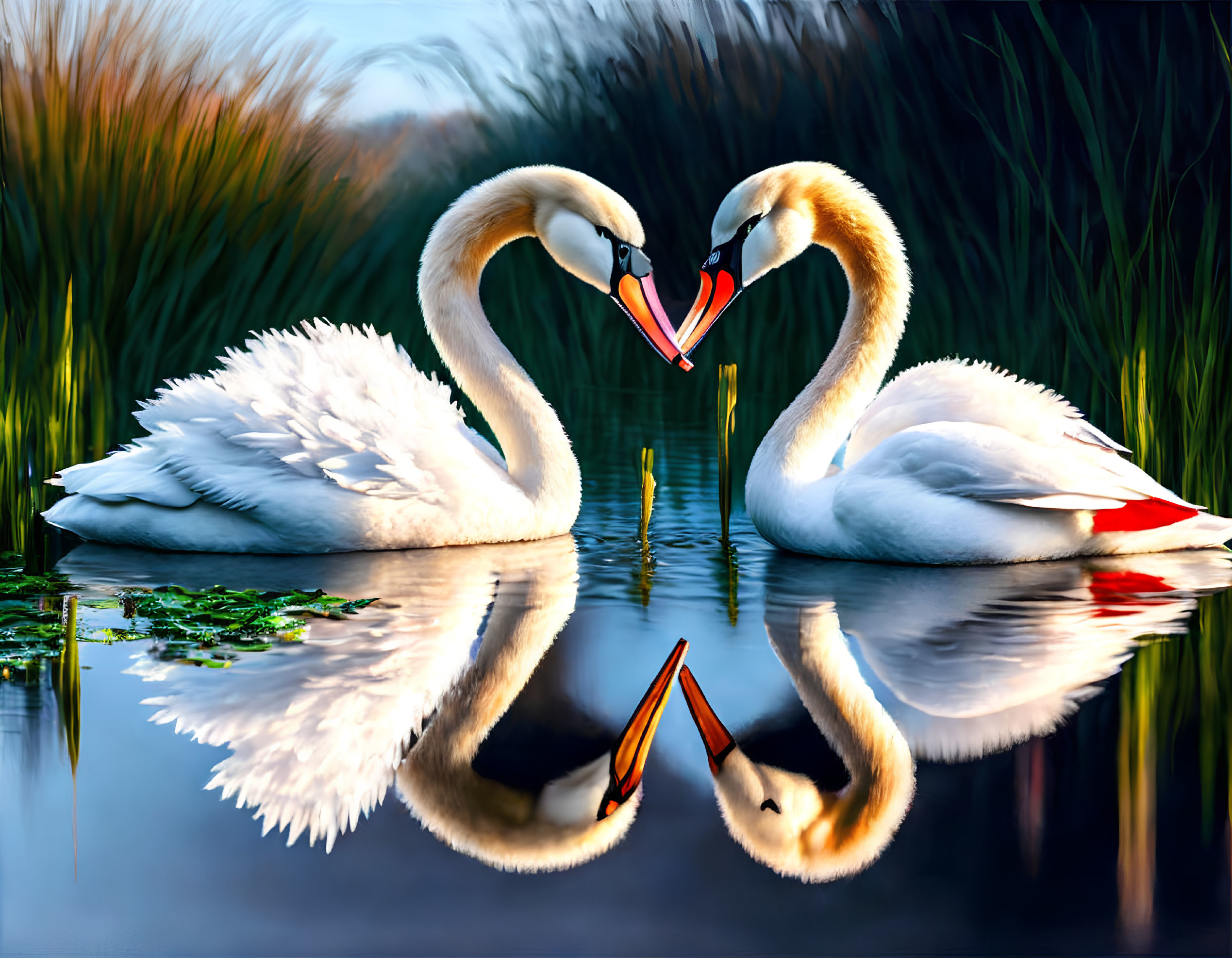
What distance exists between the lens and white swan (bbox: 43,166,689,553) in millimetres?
5555

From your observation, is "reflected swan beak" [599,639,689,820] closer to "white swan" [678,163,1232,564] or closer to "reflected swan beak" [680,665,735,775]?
"reflected swan beak" [680,665,735,775]

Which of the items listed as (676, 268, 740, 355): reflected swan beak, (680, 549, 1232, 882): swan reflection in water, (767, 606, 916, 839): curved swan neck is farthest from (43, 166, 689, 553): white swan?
(767, 606, 916, 839): curved swan neck

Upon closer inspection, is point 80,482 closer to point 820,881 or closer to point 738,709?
point 738,709

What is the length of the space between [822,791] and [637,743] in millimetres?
501

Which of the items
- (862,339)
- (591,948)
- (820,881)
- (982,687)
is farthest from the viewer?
(862,339)

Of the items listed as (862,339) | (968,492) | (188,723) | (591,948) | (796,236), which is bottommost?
(591,948)

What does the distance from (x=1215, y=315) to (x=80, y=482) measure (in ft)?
16.6

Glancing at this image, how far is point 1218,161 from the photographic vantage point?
6.81 m

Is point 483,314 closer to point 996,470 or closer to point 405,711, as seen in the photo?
point 996,470

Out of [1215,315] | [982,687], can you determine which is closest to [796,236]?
[1215,315]

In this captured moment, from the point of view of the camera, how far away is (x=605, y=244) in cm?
630

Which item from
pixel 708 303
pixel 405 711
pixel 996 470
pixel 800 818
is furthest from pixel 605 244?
pixel 800 818

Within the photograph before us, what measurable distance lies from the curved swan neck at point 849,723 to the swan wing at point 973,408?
1.49 m

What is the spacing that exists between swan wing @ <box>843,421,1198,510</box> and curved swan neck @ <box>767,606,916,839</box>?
0.93 metres
